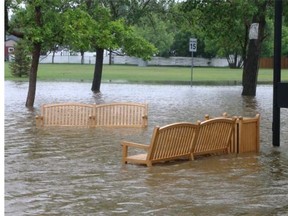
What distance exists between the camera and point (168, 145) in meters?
11.0

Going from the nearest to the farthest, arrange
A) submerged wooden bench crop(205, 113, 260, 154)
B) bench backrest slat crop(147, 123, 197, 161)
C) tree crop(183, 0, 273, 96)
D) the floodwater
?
the floodwater
bench backrest slat crop(147, 123, 197, 161)
submerged wooden bench crop(205, 113, 260, 154)
tree crop(183, 0, 273, 96)

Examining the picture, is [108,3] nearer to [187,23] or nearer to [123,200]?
[187,23]

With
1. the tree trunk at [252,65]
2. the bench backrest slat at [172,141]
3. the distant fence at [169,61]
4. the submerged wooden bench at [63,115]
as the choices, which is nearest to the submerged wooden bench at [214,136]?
the bench backrest slat at [172,141]

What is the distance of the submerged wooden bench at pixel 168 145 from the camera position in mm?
10648

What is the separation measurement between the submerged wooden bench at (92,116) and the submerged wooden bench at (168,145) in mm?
5444

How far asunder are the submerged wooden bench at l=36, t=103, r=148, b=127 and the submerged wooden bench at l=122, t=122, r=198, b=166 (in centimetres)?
544

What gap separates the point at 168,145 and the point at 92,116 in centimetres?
584

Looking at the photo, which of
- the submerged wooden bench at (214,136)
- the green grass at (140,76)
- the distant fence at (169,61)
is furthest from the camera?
the distant fence at (169,61)

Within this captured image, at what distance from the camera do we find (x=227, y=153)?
41.1 feet

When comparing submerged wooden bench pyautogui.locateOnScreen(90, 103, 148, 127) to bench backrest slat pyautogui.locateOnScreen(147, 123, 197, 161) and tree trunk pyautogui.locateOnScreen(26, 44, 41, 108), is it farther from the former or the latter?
tree trunk pyautogui.locateOnScreen(26, 44, 41, 108)

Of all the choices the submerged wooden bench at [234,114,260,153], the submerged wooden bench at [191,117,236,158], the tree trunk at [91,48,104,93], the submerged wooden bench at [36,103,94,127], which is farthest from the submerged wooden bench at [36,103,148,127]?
the tree trunk at [91,48,104,93]

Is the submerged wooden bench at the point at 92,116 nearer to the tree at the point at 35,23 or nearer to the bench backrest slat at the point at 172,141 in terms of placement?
the tree at the point at 35,23

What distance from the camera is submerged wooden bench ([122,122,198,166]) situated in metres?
10.6
